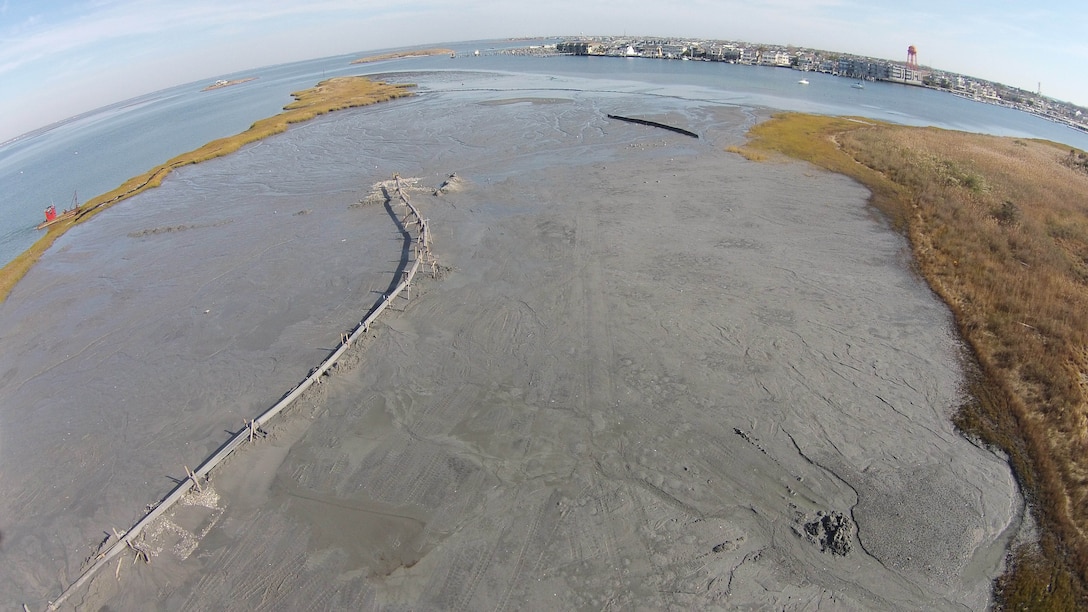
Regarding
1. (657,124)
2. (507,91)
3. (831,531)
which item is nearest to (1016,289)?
(831,531)

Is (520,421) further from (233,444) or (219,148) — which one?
(219,148)

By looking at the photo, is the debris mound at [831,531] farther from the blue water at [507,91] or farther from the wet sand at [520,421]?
the blue water at [507,91]

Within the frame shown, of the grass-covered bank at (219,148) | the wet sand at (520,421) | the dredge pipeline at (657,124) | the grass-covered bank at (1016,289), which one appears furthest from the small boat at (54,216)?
the grass-covered bank at (1016,289)

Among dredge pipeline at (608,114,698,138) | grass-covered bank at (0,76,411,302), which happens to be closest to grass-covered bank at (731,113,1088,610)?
dredge pipeline at (608,114,698,138)

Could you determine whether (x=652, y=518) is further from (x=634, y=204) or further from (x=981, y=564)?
(x=634, y=204)

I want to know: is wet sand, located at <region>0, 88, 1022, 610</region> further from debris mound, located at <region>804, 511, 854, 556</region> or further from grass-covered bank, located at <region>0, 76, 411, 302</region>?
grass-covered bank, located at <region>0, 76, 411, 302</region>

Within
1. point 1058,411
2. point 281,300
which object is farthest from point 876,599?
point 281,300
